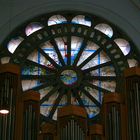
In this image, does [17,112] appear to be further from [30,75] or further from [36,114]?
[30,75]

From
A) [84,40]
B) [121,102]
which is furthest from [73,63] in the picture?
[121,102]

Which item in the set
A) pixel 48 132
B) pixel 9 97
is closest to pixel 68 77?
pixel 9 97

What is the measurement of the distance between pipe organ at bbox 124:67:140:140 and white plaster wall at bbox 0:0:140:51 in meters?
2.19

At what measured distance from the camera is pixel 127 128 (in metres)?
19.2

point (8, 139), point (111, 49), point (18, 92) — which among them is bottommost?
point (8, 139)

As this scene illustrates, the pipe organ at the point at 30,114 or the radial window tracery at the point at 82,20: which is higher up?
the radial window tracery at the point at 82,20

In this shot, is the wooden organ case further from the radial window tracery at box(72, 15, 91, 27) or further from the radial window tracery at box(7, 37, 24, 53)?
the radial window tracery at box(72, 15, 91, 27)

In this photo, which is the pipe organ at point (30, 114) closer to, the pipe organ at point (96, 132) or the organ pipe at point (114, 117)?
the pipe organ at point (96, 132)

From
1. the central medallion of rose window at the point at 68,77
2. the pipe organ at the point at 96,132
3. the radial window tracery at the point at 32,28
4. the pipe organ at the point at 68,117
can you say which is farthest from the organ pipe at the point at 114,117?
the radial window tracery at the point at 32,28

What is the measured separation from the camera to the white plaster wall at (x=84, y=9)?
866 inches

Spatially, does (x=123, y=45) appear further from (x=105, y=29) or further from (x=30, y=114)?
(x=30, y=114)

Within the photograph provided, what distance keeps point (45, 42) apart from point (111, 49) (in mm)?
1942

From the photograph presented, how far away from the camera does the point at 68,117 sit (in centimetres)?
1914

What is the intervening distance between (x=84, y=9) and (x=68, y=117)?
14.5 feet
